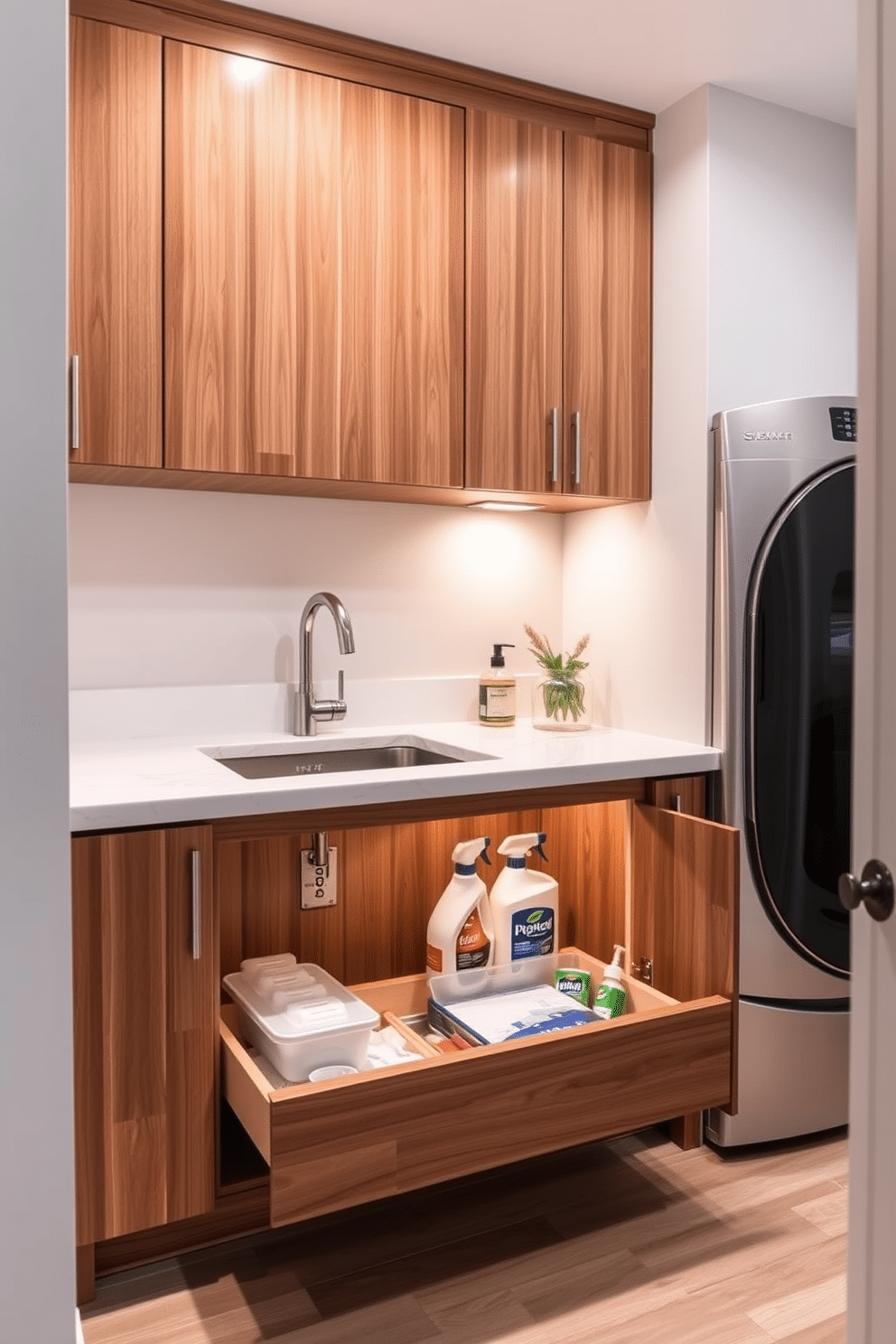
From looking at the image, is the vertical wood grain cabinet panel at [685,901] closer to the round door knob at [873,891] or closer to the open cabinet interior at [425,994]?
the open cabinet interior at [425,994]

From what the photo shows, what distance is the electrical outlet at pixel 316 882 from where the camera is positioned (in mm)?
2109

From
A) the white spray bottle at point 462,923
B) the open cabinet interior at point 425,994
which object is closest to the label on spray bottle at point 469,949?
the white spray bottle at point 462,923

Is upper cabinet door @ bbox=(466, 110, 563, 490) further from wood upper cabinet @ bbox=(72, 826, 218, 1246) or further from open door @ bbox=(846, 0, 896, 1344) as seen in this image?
open door @ bbox=(846, 0, 896, 1344)

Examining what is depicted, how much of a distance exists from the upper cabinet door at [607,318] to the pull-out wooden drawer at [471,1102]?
1135 mm

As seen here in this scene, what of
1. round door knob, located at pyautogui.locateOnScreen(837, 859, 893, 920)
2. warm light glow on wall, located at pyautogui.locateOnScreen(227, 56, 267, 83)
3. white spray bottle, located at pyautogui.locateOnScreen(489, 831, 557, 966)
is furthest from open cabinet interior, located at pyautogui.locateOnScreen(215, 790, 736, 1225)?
warm light glow on wall, located at pyautogui.locateOnScreen(227, 56, 267, 83)

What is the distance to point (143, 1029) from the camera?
1.55 meters

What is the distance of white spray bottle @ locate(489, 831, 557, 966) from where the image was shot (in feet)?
6.77

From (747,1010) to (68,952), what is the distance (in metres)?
1.48

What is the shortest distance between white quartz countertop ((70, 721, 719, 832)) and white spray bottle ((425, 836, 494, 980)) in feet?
0.67

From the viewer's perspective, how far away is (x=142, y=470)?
6.05ft

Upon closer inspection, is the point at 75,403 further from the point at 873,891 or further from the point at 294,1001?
the point at 873,891

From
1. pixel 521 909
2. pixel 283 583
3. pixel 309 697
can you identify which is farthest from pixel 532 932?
pixel 283 583

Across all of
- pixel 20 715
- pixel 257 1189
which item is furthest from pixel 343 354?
pixel 257 1189

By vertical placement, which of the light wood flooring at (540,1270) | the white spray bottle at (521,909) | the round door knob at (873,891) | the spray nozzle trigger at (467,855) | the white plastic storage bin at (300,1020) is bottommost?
the light wood flooring at (540,1270)
